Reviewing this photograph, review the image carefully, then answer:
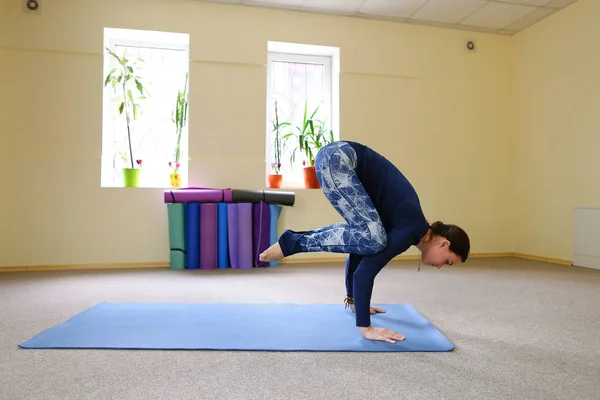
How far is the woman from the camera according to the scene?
1.71 metres

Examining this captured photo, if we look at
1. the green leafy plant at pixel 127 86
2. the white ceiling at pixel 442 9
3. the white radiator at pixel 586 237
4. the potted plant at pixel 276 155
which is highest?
the white ceiling at pixel 442 9

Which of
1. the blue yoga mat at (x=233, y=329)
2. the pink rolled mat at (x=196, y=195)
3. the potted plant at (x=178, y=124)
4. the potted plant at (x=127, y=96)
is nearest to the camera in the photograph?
the blue yoga mat at (x=233, y=329)

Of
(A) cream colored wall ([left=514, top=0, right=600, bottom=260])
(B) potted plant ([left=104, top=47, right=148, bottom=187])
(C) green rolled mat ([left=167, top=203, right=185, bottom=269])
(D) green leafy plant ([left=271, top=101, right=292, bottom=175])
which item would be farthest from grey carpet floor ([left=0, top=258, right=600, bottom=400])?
(D) green leafy plant ([left=271, top=101, right=292, bottom=175])

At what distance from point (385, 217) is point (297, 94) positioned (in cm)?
316

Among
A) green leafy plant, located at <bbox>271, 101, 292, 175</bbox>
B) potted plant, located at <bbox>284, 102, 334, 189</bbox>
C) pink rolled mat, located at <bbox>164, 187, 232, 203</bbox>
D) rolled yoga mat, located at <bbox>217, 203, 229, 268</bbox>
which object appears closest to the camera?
pink rolled mat, located at <bbox>164, 187, 232, 203</bbox>

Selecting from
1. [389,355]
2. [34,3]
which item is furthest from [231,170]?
[389,355]

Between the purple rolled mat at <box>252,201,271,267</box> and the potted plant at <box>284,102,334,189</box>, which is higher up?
the potted plant at <box>284,102,334,189</box>

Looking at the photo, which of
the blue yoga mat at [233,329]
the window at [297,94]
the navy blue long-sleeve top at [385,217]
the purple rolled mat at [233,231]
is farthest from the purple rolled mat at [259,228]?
the navy blue long-sleeve top at [385,217]

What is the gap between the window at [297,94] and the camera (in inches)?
180

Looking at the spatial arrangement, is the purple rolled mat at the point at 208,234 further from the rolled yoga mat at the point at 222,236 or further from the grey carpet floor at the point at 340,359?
the grey carpet floor at the point at 340,359

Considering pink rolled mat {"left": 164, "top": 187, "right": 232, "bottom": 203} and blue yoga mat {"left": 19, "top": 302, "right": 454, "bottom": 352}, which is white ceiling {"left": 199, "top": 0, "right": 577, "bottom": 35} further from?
blue yoga mat {"left": 19, "top": 302, "right": 454, "bottom": 352}

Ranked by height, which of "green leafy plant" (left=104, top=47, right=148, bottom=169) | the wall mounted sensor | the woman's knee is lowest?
the woman's knee

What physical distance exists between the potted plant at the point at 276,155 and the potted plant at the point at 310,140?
11 cm

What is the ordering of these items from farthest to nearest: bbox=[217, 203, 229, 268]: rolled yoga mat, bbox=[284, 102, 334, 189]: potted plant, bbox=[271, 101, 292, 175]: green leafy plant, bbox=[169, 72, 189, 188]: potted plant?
bbox=[271, 101, 292, 175]: green leafy plant, bbox=[284, 102, 334, 189]: potted plant, bbox=[169, 72, 189, 188]: potted plant, bbox=[217, 203, 229, 268]: rolled yoga mat
